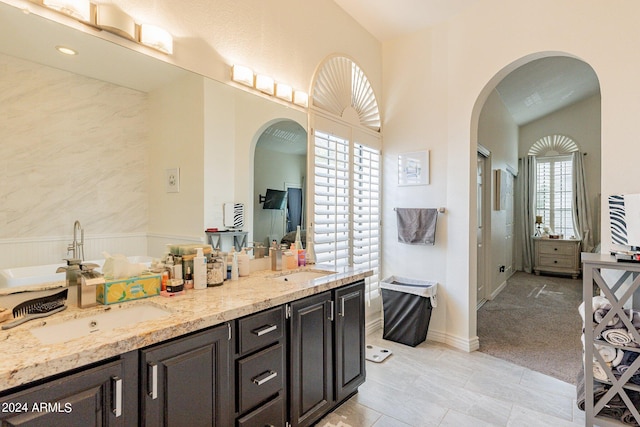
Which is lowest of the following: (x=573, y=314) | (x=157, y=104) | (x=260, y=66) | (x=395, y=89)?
(x=573, y=314)

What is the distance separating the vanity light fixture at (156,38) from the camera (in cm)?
174

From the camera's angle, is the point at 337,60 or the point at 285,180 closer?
the point at 285,180

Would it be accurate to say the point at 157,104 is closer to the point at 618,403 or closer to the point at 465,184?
the point at 465,184

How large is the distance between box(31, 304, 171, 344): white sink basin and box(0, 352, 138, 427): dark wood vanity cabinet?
0.83ft

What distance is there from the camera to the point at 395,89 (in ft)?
12.2

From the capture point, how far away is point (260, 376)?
5.27 feet

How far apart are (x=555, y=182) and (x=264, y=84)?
721cm

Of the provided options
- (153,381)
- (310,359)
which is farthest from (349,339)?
(153,381)

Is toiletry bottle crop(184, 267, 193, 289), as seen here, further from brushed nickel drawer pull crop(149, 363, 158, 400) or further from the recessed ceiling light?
the recessed ceiling light

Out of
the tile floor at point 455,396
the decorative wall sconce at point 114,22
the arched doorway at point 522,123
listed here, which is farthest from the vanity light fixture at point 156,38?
the arched doorway at point 522,123

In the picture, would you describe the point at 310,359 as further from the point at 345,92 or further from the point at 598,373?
the point at 345,92

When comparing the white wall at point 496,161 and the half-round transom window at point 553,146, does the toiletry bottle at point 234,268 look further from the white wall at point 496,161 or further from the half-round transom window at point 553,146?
the half-round transom window at point 553,146

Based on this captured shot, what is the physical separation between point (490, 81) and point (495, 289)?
342 centimetres

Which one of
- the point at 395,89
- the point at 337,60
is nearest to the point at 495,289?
the point at 395,89
